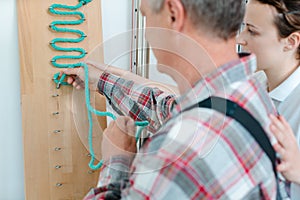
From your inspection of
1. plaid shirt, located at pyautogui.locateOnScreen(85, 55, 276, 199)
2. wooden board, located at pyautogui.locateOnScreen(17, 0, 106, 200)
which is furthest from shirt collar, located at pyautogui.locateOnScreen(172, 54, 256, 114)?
wooden board, located at pyautogui.locateOnScreen(17, 0, 106, 200)

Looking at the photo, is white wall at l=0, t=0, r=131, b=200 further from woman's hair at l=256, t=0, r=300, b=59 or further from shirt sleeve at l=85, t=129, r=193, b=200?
shirt sleeve at l=85, t=129, r=193, b=200

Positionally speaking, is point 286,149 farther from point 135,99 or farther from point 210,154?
point 135,99

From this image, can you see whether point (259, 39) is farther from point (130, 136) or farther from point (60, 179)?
point (60, 179)

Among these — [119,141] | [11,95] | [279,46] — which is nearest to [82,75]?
[11,95]

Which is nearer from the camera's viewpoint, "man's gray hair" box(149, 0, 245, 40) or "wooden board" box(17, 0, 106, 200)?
"man's gray hair" box(149, 0, 245, 40)

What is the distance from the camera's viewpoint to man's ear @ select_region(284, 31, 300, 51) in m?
0.85

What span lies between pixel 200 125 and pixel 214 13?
0.18 meters

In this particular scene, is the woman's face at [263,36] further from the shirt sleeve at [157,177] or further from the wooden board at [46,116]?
the wooden board at [46,116]

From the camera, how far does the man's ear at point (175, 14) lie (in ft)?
1.75

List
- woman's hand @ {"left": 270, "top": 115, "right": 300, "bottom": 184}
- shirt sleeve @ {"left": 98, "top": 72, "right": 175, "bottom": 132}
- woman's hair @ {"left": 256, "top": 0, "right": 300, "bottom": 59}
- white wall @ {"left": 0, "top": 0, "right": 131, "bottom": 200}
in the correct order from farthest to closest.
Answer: white wall @ {"left": 0, "top": 0, "right": 131, "bottom": 200}, shirt sleeve @ {"left": 98, "top": 72, "right": 175, "bottom": 132}, woman's hair @ {"left": 256, "top": 0, "right": 300, "bottom": 59}, woman's hand @ {"left": 270, "top": 115, "right": 300, "bottom": 184}

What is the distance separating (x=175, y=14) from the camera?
542 mm

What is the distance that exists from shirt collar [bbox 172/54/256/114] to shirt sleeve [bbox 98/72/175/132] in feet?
1.43

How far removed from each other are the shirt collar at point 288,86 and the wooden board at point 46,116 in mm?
723

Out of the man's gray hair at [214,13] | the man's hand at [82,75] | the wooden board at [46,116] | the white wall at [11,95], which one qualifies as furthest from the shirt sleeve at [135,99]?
the man's gray hair at [214,13]
